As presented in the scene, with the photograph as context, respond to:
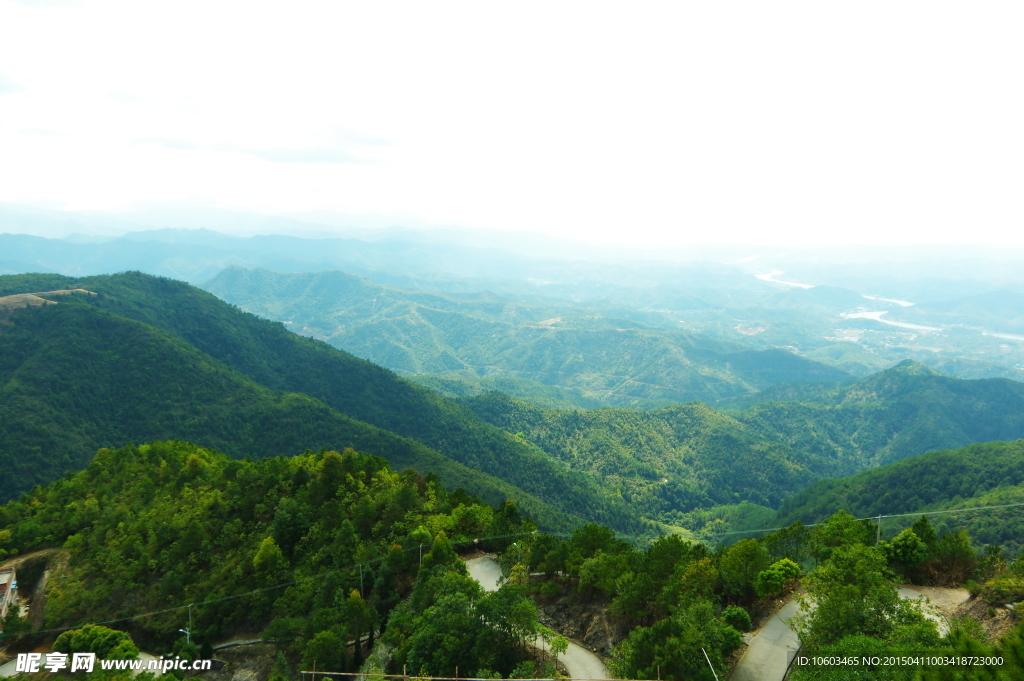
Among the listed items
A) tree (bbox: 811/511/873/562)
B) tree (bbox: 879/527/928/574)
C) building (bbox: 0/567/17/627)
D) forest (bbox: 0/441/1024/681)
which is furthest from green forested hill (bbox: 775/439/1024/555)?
building (bbox: 0/567/17/627)

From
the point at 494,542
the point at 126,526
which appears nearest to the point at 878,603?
the point at 494,542

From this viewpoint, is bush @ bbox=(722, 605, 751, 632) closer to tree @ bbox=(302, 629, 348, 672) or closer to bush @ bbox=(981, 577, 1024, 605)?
bush @ bbox=(981, 577, 1024, 605)

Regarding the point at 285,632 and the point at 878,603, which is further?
the point at 285,632

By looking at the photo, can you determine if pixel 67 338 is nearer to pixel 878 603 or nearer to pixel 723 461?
pixel 878 603

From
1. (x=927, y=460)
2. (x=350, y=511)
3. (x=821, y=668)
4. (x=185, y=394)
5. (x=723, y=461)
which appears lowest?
(x=723, y=461)

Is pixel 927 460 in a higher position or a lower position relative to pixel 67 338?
lower

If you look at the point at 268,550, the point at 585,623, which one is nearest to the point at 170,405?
the point at 268,550

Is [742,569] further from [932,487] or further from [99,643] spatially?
[932,487]
